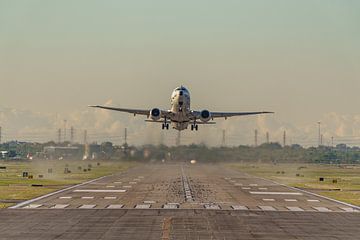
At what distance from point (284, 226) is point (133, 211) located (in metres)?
12.9

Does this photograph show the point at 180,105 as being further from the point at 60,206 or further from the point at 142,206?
the point at 60,206

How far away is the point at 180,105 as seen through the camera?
254 ft

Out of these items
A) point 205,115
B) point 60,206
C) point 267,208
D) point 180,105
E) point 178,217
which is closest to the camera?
point 178,217

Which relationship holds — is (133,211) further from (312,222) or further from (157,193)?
(157,193)

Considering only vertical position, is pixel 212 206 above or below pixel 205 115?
below

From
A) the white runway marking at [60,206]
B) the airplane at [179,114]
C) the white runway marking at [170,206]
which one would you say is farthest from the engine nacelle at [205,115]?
the white runway marking at [60,206]

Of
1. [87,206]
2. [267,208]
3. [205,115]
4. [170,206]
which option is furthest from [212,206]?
[205,115]

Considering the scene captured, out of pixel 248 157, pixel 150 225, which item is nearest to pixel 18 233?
pixel 150 225

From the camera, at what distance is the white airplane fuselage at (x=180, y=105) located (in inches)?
3041

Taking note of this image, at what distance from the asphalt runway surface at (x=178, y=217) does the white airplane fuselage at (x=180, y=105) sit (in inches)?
523

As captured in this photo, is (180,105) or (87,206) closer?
(87,206)

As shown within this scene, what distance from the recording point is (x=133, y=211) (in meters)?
47.8

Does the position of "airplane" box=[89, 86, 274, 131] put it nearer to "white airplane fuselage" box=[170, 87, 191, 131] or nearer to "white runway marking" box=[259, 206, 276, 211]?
"white airplane fuselage" box=[170, 87, 191, 131]

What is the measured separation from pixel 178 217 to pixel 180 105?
115 feet
